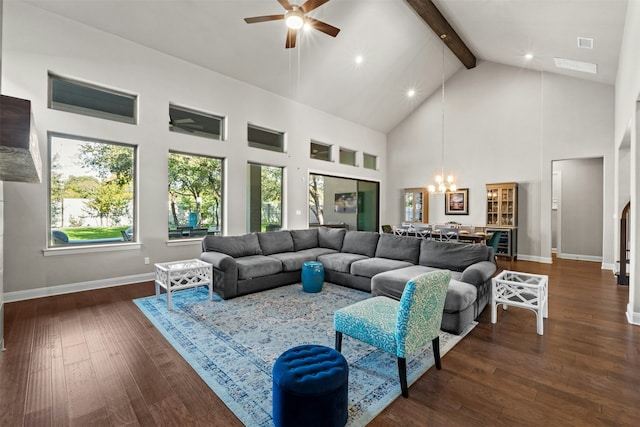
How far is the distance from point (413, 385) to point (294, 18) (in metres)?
4.07

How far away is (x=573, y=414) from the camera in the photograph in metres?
1.85

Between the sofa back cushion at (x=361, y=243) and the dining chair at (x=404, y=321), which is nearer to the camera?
the dining chair at (x=404, y=321)

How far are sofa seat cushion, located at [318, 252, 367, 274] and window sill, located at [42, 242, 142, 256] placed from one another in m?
3.23

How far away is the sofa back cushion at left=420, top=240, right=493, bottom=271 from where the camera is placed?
3.86 metres

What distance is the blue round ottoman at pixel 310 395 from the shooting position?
5.14 ft

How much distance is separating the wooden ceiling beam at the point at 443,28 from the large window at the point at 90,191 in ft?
20.4

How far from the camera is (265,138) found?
697 cm

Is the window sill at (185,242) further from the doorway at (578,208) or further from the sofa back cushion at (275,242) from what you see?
the doorway at (578,208)

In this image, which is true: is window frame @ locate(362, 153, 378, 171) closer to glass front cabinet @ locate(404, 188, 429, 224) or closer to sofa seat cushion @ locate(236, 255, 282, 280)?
glass front cabinet @ locate(404, 188, 429, 224)

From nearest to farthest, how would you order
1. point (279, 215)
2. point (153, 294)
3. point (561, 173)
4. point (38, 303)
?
point (38, 303), point (153, 294), point (279, 215), point (561, 173)

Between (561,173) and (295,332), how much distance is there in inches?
342

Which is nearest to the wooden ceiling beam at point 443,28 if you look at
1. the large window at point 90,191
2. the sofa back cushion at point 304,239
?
the sofa back cushion at point 304,239

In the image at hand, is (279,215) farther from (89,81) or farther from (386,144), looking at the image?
(386,144)

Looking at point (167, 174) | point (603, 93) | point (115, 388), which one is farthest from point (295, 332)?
point (603, 93)
